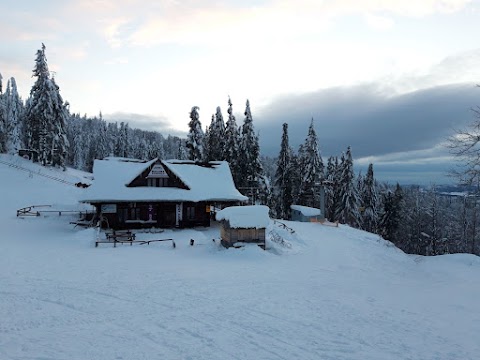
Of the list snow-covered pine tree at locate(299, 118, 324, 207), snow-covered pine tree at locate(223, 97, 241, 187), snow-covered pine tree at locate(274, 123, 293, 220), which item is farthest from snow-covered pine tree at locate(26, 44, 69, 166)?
snow-covered pine tree at locate(299, 118, 324, 207)

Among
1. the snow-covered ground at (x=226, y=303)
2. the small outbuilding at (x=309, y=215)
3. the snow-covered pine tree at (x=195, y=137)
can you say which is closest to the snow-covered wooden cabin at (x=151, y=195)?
the snow-covered ground at (x=226, y=303)

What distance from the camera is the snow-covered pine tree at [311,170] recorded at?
47.5 m

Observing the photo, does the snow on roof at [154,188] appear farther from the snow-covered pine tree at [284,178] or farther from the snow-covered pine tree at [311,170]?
the snow-covered pine tree at [311,170]

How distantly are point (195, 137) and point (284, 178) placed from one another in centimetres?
1416

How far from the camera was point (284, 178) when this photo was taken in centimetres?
4897

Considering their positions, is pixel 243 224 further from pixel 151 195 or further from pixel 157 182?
pixel 157 182

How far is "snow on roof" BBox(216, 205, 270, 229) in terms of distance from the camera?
73.4ft

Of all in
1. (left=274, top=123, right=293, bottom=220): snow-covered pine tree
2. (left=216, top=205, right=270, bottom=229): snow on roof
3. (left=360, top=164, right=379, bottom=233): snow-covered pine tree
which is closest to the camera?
(left=216, top=205, right=270, bottom=229): snow on roof

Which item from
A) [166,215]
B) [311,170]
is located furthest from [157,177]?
[311,170]

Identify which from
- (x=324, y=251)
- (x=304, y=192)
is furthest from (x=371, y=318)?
(x=304, y=192)

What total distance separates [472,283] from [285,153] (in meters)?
33.9

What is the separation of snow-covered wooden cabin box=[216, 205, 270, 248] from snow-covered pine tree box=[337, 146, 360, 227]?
1136 inches

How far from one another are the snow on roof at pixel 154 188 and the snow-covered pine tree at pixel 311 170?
16922 millimetres

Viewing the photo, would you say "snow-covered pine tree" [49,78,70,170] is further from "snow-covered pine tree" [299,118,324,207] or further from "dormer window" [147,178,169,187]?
"snow-covered pine tree" [299,118,324,207]
